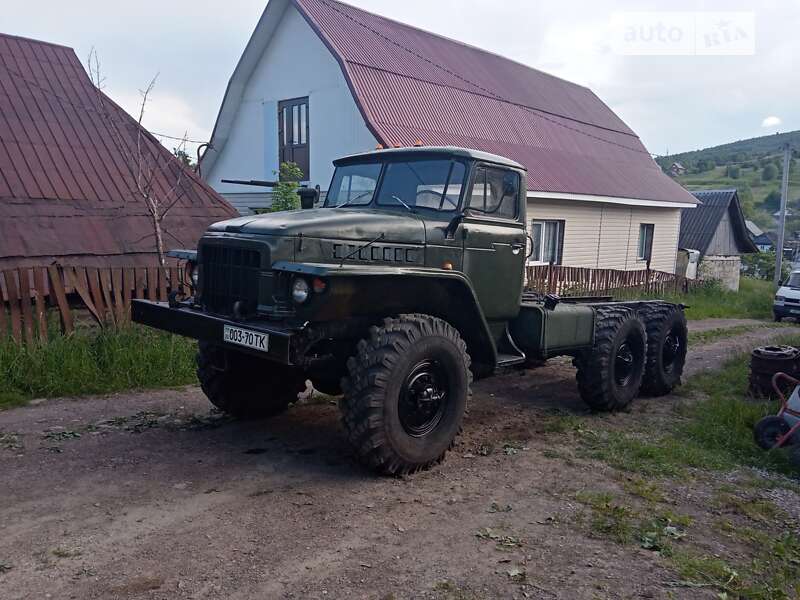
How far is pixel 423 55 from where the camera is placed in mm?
17203

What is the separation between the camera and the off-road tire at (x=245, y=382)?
572 centimetres

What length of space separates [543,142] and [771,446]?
1313 cm

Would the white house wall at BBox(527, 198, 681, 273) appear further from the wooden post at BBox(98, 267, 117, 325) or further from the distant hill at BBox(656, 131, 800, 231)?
the distant hill at BBox(656, 131, 800, 231)

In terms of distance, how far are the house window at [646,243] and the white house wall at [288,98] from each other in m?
11.4

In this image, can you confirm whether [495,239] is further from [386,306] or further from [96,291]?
[96,291]

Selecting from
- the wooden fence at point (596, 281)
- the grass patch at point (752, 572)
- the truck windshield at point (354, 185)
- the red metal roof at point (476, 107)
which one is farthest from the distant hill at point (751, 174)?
the grass patch at point (752, 572)

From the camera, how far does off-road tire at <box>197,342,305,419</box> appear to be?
5.72m

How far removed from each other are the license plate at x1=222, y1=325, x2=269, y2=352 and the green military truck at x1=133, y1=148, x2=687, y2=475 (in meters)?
0.01

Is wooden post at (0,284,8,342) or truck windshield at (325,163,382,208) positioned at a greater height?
truck windshield at (325,163,382,208)

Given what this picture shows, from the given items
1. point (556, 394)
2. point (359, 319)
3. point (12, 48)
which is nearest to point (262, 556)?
point (359, 319)

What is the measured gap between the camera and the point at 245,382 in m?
5.96

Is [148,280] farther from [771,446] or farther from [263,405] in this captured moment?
[771,446]

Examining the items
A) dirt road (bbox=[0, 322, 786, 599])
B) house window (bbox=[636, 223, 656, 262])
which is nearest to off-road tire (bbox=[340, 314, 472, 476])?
dirt road (bbox=[0, 322, 786, 599])

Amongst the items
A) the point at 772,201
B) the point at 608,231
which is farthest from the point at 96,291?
the point at 772,201
